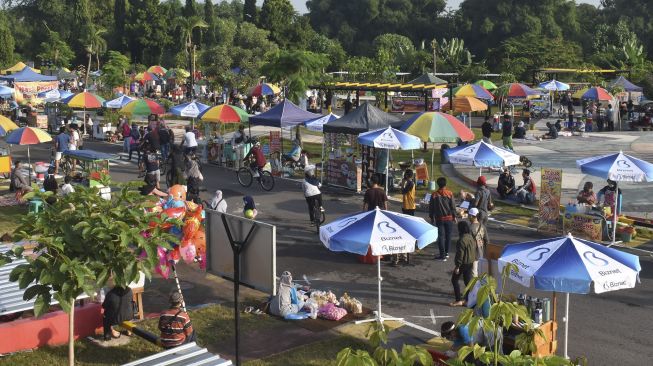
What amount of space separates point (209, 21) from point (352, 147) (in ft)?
228

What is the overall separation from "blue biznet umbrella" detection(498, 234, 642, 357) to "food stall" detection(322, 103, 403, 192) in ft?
40.5

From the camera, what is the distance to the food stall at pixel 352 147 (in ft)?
74.5

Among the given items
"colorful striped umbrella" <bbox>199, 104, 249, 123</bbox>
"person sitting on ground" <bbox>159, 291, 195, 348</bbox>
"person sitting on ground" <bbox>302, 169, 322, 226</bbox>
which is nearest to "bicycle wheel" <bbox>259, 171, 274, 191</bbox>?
"colorful striped umbrella" <bbox>199, 104, 249, 123</bbox>

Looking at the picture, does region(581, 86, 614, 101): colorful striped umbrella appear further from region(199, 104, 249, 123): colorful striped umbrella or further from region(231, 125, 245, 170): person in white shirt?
region(231, 125, 245, 170): person in white shirt

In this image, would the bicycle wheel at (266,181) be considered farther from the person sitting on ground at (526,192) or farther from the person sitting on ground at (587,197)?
the person sitting on ground at (587,197)

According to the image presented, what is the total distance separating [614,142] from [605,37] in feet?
142

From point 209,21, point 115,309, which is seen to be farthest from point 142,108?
point 209,21

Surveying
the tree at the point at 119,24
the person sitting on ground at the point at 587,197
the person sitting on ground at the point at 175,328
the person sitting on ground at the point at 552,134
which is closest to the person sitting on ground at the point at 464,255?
the person sitting on ground at the point at 175,328

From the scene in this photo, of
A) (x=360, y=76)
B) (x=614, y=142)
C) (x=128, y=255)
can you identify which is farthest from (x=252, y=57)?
(x=128, y=255)

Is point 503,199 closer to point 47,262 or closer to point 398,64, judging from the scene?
point 47,262

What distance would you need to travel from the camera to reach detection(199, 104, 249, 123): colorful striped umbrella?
27000 mm

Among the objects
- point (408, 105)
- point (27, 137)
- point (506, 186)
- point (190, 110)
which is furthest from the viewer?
point (408, 105)

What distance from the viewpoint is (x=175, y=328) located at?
34.8 ft

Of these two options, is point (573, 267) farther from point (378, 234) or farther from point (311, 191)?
point (311, 191)
